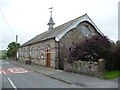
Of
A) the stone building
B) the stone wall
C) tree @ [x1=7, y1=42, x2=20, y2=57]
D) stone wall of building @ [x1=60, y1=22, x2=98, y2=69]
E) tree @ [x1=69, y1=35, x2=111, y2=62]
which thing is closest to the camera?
the stone wall

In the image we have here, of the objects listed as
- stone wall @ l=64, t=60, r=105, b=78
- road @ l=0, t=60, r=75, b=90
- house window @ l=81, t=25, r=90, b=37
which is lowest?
road @ l=0, t=60, r=75, b=90

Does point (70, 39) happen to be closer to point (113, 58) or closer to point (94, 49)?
point (94, 49)

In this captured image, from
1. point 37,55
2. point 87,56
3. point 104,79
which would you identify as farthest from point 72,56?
point 37,55

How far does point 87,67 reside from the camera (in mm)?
14984

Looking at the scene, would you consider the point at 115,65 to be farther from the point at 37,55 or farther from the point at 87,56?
the point at 37,55

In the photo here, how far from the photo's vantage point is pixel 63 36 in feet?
74.6

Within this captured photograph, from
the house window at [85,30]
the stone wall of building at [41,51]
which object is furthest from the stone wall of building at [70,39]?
the stone wall of building at [41,51]

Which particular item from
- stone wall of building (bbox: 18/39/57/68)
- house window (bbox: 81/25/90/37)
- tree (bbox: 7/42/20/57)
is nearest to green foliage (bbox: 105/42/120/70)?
stone wall of building (bbox: 18/39/57/68)

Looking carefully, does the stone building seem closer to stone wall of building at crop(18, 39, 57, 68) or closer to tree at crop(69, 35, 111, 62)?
stone wall of building at crop(18, 39, 57, 68)

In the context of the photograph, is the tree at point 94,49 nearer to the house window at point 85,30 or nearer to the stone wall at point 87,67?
the stone wall at point 87,67

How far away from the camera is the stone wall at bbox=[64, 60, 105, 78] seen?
43.2 ft

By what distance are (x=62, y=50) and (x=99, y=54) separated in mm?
6767

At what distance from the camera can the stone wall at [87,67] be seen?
13.2 metres

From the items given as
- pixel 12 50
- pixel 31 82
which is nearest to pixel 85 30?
pixel 31 82
